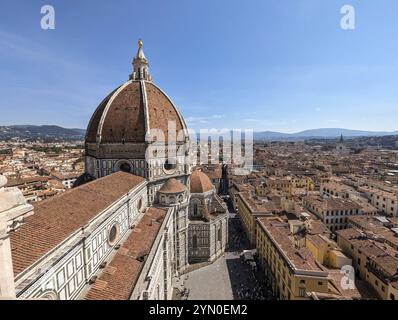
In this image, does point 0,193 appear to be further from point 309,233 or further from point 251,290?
point 309,233

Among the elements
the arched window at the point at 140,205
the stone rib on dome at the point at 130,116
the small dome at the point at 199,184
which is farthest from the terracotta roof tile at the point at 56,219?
the small dome at the point at 199,184

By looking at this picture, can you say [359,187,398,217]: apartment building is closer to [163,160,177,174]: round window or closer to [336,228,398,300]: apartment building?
[336,228,398,300]: apartment building

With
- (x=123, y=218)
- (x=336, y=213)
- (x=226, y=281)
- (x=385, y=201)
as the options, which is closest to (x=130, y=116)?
(x=123, y=218)

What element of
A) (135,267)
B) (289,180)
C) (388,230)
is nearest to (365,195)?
(289,180)

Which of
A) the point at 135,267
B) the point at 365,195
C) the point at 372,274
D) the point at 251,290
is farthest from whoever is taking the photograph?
the point at 365,195

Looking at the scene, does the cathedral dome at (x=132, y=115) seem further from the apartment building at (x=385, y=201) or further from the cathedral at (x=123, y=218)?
the apartment building at (x=385, y=201)

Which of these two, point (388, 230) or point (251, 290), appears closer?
point (251, 290)
